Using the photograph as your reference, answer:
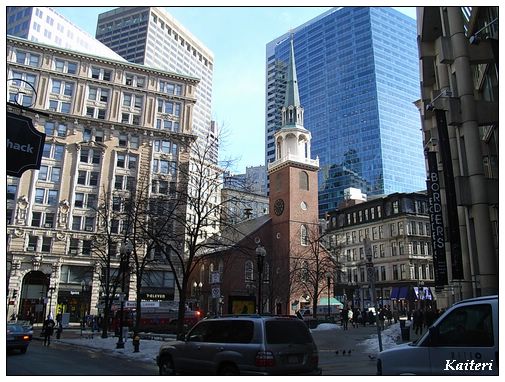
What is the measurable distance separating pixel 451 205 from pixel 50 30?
330 feet

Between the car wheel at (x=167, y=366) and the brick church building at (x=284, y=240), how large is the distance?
43.4 m

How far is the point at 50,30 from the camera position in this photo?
97.0 m

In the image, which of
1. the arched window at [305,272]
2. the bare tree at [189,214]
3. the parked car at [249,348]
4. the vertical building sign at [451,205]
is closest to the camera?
the parked car at [249,348]

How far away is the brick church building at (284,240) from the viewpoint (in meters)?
59.6

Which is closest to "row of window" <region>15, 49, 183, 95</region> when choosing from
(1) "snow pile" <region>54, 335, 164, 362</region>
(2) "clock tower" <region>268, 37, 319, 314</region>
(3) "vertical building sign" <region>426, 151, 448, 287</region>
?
(2) "clock tower" <region>268, 37, 319, 314</region>

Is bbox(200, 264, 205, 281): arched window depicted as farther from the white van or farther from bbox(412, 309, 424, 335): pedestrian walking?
the white van

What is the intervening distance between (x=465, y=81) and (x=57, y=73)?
5778 centimetres

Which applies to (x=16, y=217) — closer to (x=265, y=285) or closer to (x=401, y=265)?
(x=265, y=285)

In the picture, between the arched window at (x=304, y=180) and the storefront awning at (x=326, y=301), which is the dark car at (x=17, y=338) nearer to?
the storefront awning at (x=326, y=301)

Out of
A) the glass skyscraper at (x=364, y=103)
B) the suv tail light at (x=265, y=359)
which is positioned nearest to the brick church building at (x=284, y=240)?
the suv tail light at (x=265, y=359)

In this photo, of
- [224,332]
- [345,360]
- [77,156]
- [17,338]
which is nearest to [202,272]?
[77,156]

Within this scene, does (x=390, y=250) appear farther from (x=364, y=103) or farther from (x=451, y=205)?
(x=364, y=103)

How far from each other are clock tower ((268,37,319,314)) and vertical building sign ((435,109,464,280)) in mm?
41965

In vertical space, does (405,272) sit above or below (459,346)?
above
